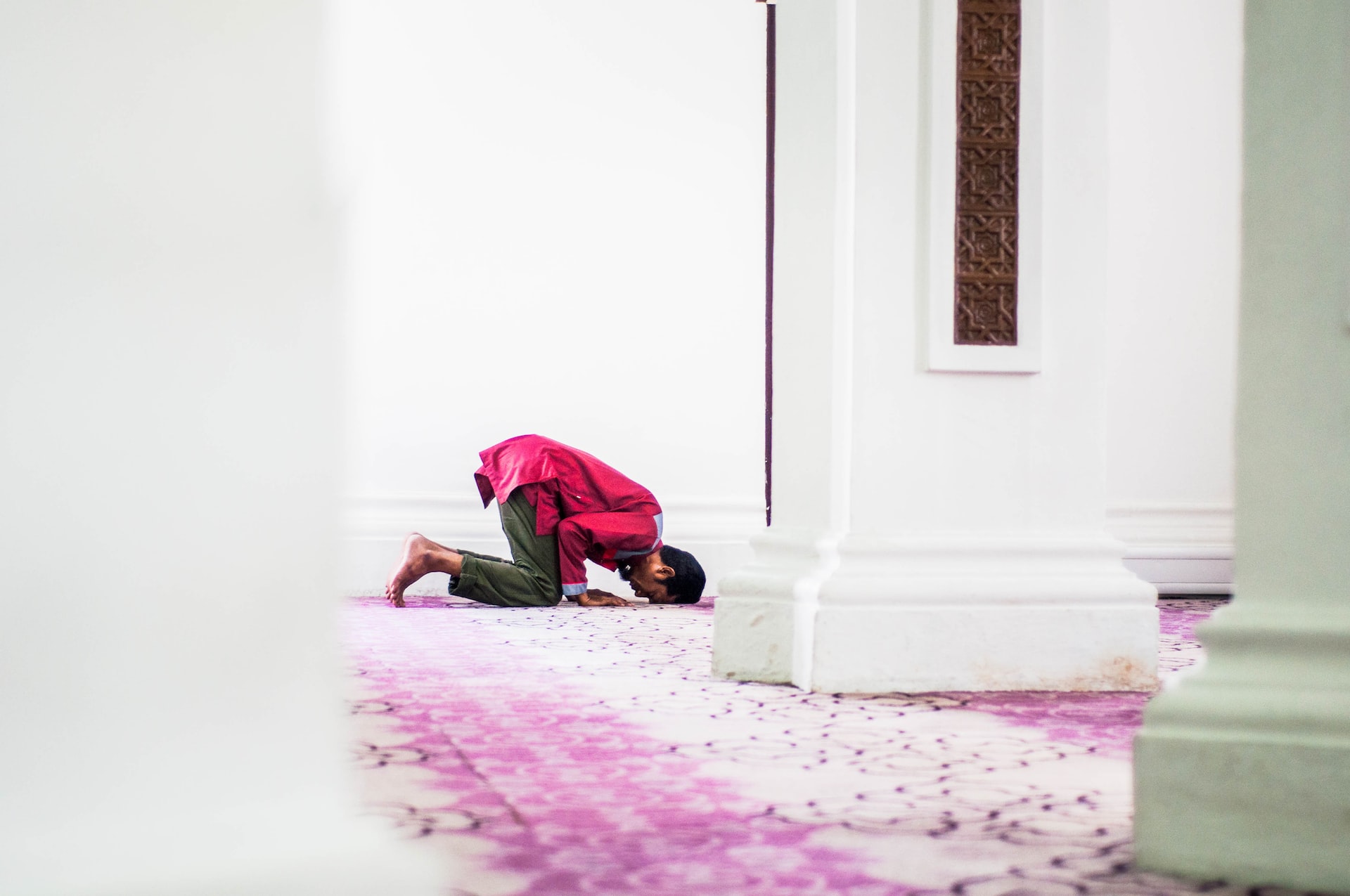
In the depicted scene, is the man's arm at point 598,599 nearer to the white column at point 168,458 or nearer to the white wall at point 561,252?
the white wall at point 561,252

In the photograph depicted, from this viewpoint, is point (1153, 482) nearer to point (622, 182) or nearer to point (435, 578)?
point (622, 182)

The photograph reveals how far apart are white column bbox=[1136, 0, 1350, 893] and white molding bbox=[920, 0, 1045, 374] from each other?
1.46 meters

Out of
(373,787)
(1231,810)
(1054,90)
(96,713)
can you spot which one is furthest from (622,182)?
(96,713)

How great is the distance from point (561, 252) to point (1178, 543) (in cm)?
322

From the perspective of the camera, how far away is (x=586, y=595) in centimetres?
552

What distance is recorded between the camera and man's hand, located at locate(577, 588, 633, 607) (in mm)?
5496

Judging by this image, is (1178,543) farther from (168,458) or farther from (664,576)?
(168,458)

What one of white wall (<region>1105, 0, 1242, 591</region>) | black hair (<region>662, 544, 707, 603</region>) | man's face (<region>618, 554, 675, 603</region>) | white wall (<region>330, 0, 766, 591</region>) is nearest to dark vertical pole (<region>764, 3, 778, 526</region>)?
white wall (<region>330, 0, 766, 591</region>)

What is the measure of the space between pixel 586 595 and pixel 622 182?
2.11 metres

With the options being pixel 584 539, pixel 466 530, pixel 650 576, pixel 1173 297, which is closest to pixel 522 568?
pixel 584 539

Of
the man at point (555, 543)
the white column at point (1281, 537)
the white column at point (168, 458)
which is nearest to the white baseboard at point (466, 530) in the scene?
the man at point (555, 543)

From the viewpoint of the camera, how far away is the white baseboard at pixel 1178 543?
6156 millimetres

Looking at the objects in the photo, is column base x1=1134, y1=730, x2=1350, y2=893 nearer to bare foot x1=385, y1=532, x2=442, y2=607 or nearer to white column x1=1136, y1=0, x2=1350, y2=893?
white column x1=1136, y1=0, x2=1350, y2=893

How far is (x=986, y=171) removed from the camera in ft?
9.96
